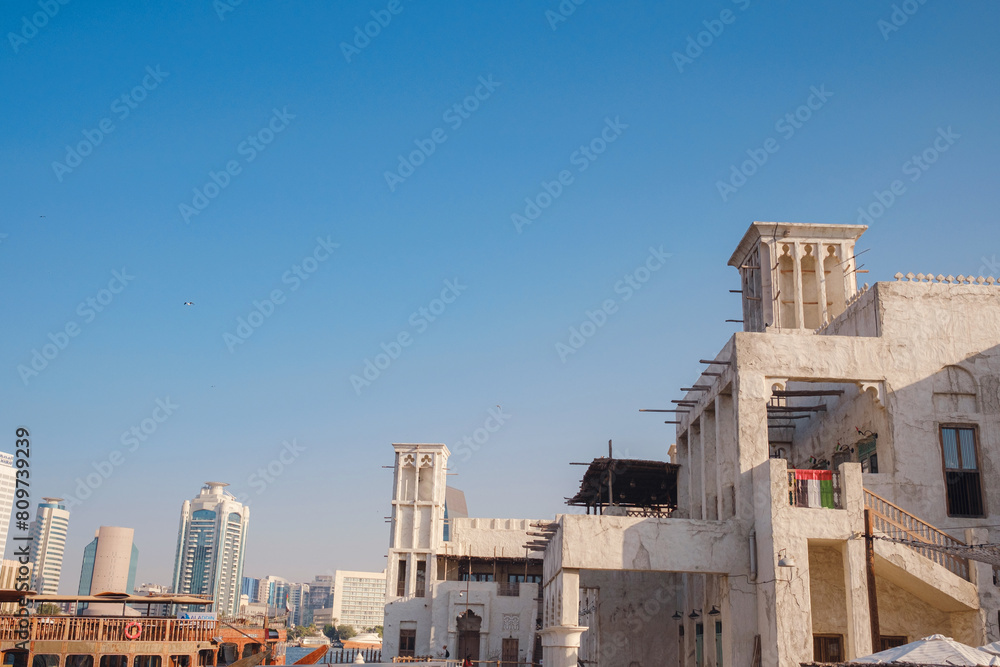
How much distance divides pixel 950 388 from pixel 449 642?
105ft

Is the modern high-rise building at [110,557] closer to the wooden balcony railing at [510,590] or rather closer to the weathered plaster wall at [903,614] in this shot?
the wooden balcony railing at [510,590]

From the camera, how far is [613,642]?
3406cm

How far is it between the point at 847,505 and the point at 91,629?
1091 inches

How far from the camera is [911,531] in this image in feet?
69.4

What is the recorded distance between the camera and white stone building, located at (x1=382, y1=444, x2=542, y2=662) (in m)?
48.3

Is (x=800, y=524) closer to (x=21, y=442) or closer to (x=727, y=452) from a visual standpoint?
(x=727, y=452)

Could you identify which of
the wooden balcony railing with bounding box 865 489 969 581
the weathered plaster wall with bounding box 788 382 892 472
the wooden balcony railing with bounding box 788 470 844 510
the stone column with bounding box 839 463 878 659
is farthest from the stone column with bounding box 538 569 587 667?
the weathered plaster wall with bounding box 788 382 892 472

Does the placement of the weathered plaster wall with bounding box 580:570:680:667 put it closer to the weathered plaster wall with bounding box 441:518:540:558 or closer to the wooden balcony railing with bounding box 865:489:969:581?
the wooden balcony railing with bounding box 865:489:969:581

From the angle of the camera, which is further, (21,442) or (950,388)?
(950,388)

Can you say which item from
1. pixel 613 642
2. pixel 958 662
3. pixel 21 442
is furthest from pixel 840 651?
pixel 21 442

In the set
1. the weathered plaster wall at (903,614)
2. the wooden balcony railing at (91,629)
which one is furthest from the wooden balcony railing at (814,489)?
the wooden balcony railing at (91,629)

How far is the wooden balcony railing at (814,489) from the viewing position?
21.5 meters

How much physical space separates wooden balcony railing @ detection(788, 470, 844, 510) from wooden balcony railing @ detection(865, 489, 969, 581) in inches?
30.6

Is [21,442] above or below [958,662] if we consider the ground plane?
above
